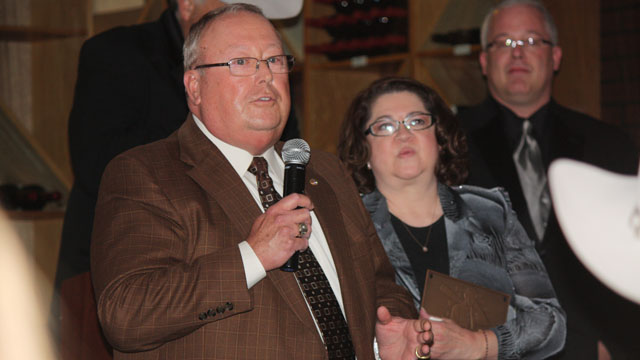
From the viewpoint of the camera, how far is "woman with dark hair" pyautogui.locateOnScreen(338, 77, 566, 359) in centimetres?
201

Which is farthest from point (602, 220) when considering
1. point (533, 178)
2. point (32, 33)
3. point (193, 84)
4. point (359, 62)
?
point (32, 33)

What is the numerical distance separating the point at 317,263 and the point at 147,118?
3.07ft

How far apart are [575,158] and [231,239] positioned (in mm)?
1800

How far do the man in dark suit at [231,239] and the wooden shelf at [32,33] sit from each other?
7.46 feet

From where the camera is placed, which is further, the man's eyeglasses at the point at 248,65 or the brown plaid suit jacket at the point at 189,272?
the man's eyeglasses at the point at 248,65

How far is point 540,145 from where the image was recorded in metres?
2.72

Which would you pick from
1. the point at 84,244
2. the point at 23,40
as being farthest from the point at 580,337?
the point at 23,40

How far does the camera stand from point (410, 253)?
2.10 meters

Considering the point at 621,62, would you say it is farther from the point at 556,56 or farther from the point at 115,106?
the point at 115,106

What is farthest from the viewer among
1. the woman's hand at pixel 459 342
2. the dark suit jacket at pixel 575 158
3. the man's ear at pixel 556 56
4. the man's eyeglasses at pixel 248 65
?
the man's ear at pixel 556 56

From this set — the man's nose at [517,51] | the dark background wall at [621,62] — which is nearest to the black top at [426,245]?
the man's nose at [517,51]

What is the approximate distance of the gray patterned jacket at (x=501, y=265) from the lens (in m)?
1.99

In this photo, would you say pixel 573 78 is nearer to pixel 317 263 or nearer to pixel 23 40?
pixel 317 263

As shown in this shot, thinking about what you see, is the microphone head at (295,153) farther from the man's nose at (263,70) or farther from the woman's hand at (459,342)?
the woman's hand at (459,342)
